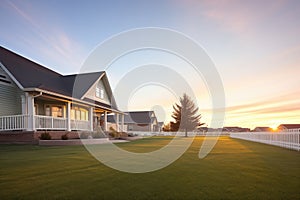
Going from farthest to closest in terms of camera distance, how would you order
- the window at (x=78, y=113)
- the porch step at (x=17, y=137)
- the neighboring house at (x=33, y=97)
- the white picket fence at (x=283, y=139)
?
the window at (x=78, y=113)
the neighboring house at (x=33, y=97)
the porch step at (x=17, y=137)
the white picket fence at (x=283, y=139)

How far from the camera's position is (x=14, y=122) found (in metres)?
Result: 12.8

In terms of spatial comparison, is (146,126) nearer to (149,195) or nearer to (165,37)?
(165,37)

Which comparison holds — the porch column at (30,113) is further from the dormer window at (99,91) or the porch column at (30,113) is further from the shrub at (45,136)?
the dormer window at (99,91)

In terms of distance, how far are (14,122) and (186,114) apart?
3634cm

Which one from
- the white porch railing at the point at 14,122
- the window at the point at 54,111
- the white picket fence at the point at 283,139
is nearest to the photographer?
the white picket fence at the point at 283,139

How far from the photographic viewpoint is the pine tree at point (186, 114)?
146ft

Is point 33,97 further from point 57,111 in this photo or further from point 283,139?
point 283,139

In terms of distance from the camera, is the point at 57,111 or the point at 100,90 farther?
the point at 100,90

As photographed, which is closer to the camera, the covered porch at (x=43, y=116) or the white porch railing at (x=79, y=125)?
the covered porch at (x=43, y=116)

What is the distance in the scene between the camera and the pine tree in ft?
146

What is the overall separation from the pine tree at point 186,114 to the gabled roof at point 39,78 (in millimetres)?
23338

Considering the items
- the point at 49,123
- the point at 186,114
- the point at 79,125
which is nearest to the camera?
the point at 49,123

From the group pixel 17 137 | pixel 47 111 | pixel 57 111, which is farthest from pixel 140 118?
pixel 17 137

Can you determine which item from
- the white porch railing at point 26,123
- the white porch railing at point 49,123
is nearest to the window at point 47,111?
the white porch railing at point 49,123
